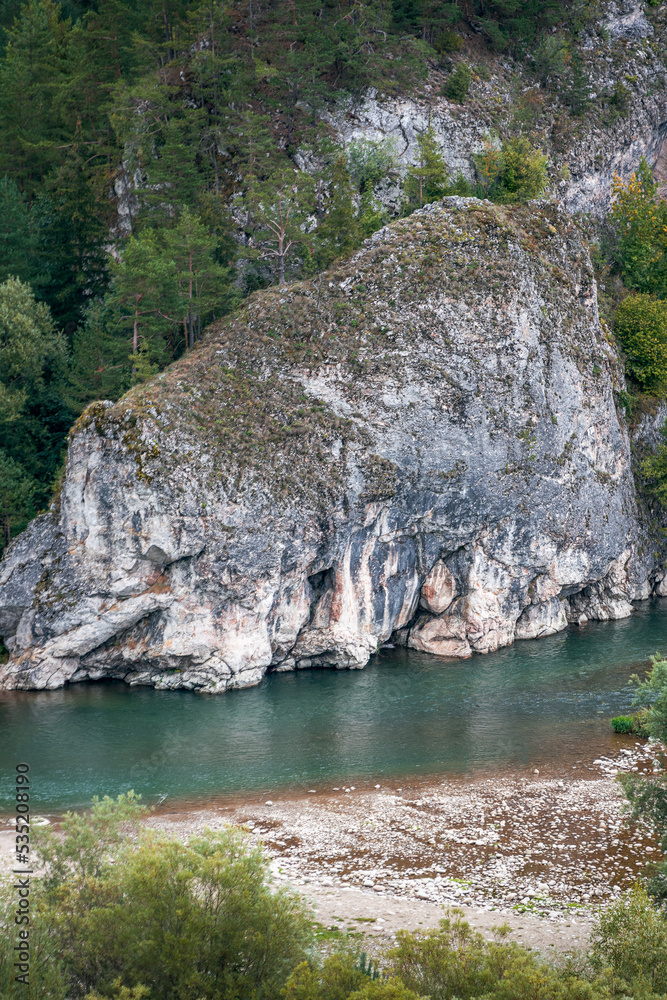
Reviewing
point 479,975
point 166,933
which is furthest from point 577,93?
point 166,933

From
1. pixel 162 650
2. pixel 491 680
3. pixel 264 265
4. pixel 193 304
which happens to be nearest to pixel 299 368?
pixel 193 304

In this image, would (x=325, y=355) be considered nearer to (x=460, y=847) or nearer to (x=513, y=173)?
(x=513, y=173)

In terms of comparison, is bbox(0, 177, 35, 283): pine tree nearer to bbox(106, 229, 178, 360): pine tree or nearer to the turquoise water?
bbox(106, 229, 178, 360): pine tree

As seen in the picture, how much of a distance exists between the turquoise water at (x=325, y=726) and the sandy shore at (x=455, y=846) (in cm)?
138

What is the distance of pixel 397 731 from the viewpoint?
30125 millimetres

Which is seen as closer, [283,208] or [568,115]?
[283,208]

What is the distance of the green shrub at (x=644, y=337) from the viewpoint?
44.5 meters

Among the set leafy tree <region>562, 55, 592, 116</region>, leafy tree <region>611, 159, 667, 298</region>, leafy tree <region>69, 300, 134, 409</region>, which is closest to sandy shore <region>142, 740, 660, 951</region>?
leafy tree <region>69, 300, 134, 409</region>

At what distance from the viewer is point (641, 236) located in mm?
49438

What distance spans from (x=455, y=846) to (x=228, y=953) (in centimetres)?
1059

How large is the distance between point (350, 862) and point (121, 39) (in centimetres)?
5074

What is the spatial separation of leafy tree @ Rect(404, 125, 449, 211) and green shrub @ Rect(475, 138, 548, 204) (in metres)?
3.09

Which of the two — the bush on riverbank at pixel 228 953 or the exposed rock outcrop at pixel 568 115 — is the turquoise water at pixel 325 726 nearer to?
the bush on riverbank at pixel 228 953

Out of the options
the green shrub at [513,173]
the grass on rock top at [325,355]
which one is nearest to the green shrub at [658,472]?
the grass on rock top at [325,355]
